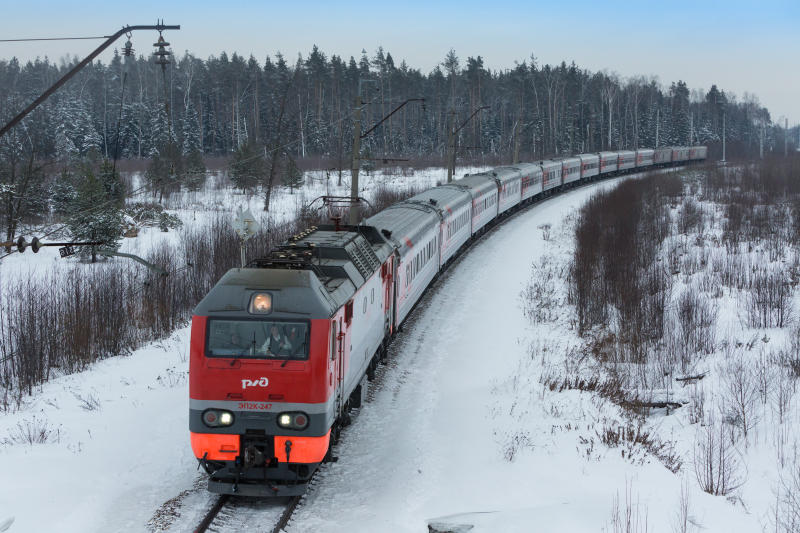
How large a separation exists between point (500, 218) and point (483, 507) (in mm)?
33567

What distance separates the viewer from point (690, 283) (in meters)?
21.7

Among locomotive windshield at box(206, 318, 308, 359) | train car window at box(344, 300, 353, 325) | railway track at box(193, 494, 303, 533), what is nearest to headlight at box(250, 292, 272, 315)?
locomotive windshield at box(206, 318, 308, 359)

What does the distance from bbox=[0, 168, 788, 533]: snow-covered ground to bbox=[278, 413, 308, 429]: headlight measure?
1.32m

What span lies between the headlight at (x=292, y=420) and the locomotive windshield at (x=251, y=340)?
798mm

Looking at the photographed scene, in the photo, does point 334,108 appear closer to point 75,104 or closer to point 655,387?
point 75,104

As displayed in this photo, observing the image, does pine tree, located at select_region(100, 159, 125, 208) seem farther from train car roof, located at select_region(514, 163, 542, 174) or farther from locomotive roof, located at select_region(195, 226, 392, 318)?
train car roof, located at select_region(514, 163, 542, 174)

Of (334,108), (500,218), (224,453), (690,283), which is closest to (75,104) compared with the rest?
(334,108)

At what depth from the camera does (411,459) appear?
12070 mm

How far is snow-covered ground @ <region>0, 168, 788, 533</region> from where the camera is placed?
382 inches

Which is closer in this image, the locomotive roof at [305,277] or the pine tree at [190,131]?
the locomotive roof at [305,277]

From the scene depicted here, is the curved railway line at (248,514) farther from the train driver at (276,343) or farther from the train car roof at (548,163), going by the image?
the train car roof at (548,163)

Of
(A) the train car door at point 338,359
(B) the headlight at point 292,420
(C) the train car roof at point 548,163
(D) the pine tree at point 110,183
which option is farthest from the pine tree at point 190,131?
(B) the headlight at point 292,420

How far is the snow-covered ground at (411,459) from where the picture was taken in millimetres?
9703

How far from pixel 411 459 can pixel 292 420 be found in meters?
2.98
